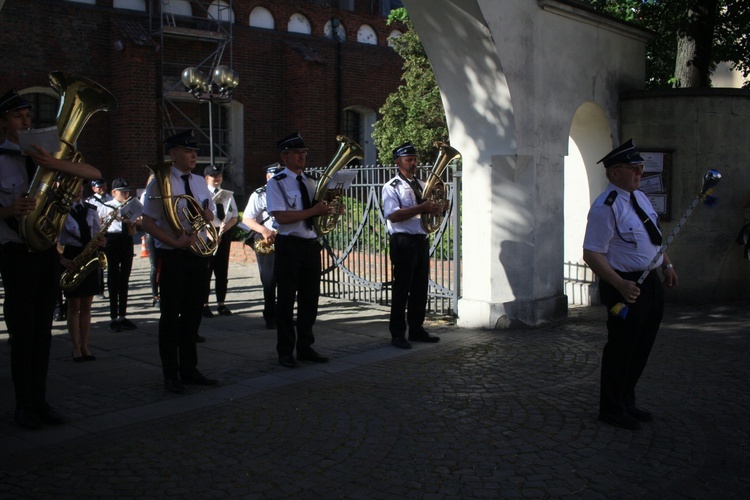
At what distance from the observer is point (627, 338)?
200 inches

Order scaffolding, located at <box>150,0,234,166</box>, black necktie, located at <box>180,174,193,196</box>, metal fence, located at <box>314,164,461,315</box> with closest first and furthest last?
black necktie, located at <box>180,174,193,196</box> < metal fence, located at <box>314,164,461,315</box> < scaffolding, located at <box>150,0,234,166</box>

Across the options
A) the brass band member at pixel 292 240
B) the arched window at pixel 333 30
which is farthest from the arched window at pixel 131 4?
the brass band member at pixel 292 240

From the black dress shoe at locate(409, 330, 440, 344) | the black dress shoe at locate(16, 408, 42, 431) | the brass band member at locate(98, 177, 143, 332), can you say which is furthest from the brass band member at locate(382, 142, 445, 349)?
the black dress shoe at locate(16, 408, 42, 431)

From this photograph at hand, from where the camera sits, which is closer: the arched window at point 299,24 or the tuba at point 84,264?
the tuba at point 84,264

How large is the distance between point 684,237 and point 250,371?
6.68m

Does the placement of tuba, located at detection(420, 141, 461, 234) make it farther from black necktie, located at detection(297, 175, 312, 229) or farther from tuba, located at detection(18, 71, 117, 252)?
tuba, located at detection(18, 71, 117, 252)

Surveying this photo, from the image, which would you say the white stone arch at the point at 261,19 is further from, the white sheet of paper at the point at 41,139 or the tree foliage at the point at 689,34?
the white sheet of paper at the point at 41,139

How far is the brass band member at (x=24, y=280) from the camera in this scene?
4.99m

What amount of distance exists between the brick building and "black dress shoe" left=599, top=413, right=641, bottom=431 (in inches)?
567

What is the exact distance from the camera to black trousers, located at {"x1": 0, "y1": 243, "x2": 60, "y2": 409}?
16.5 ft

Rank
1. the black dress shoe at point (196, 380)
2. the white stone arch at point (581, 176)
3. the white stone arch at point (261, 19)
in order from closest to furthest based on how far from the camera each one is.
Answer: the black dress shoe at point (196, 380) → the white stone arch at point (581, 176) → the white stone arch at point (261, 19)

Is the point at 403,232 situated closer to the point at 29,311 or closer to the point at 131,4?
the point at 29,311

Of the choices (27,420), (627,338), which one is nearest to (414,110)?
(627,338)

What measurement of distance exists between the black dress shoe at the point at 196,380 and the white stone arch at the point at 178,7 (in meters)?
18.3
